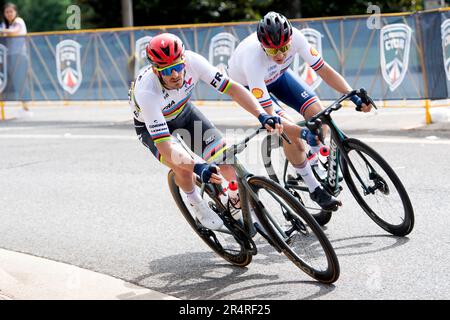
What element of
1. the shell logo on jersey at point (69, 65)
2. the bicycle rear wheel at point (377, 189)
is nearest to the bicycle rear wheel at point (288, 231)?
the bicycle rear wheel at point (377, 189)

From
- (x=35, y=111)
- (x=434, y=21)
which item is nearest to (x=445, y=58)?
(x=434, y=21)

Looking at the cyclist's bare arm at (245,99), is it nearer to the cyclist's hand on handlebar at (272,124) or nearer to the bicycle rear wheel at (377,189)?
the cyclist's hand on handlebar at (272,124)

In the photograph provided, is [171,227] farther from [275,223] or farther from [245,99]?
[275,223]

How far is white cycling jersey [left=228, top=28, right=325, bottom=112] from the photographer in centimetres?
712

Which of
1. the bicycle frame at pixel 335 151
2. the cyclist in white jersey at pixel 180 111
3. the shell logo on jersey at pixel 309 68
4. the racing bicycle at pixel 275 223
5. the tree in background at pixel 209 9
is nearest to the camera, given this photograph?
the racing bicycle at pixel 275 223

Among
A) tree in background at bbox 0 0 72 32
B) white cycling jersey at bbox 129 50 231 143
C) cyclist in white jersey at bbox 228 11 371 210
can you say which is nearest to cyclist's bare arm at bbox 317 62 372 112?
cyclist in white jersey at bbox 228 11 371 210

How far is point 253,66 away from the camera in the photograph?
7184 mm

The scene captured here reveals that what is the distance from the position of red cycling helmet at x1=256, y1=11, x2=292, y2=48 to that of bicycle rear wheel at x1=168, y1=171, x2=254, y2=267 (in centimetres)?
130

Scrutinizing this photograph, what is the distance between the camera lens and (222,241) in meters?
6.56

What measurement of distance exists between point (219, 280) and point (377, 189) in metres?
1.55

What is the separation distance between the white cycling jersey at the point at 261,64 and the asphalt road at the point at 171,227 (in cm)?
132

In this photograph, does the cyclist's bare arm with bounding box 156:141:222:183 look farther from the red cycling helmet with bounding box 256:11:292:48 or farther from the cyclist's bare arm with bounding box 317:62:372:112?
the cyclist's bare arm with bounding box 317:62:372:112

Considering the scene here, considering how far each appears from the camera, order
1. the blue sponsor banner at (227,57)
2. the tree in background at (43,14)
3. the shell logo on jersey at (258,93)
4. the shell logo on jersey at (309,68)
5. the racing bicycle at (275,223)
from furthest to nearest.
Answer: the tree in background at (43,14) < the shell logo on jersey at (309,68) < the blue sponsor banner at (227,57) < the shell logo on jersey at (258,93) < the racing bicycle at (275,223)

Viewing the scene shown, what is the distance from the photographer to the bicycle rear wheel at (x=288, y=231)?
222 inches
